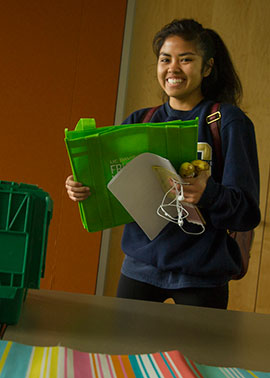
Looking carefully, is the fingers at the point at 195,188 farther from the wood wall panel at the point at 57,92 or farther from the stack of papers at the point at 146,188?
the wood wall panel at the point at 57,92

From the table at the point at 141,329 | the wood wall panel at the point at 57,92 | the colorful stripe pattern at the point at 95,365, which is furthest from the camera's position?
the wood wall panel at the point at 57,92

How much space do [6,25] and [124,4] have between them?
0.68 meters

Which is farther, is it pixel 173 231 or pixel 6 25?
pixel 6 25

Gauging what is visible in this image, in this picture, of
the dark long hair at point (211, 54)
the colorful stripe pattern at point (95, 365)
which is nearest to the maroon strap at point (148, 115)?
the dark long hair at point (211, 54)

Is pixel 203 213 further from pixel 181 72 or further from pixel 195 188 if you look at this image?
pixel 181 72

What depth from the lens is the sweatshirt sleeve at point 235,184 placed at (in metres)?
1.18

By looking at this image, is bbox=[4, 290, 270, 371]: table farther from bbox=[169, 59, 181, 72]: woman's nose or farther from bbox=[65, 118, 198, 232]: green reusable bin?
bbox=[169, 59, 181, 72]: woman's nose

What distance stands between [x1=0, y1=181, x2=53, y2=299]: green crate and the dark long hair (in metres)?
0.86

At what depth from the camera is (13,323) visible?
78 cm

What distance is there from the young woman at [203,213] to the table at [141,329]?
21 centimetres

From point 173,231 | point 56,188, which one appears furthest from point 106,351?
point 56,188

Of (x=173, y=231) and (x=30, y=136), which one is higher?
(x=30, y=136)

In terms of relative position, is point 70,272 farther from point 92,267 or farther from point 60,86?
point 60,86

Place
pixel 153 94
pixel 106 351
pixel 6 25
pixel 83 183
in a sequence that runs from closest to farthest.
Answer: pixel 106 351
pixel 83 183
pixel 6 25
pixel 153 94
